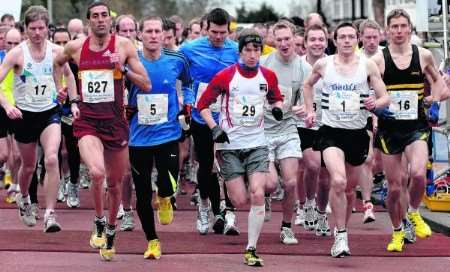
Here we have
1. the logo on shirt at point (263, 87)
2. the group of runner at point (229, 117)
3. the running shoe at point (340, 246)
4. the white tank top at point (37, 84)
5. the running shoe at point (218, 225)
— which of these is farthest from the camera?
the white tank top at point (37, 84)

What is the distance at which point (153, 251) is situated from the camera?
11.8 meters

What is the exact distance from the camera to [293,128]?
13367mm

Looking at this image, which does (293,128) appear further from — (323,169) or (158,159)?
(158,159)

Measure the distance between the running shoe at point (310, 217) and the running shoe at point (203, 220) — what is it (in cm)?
112

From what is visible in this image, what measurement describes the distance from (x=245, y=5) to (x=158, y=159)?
2131 inches

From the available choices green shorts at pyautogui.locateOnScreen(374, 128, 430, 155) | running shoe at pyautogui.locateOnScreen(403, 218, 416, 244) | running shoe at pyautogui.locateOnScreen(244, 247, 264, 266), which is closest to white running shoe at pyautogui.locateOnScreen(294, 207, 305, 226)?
running shoe at pyautogui.locateOnScreen(403, 218, 416, 244)

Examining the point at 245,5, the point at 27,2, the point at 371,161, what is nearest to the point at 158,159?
the point at 371,161

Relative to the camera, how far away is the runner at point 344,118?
1210cm

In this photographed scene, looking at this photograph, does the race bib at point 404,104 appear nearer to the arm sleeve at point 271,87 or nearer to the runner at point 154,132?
the arm sleeve at point 271,87

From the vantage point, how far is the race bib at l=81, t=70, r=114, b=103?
38.2ft

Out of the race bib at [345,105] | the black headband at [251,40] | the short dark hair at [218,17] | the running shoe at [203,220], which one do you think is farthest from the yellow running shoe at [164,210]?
the short dark hair at [218,17]

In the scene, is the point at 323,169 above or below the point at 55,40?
below

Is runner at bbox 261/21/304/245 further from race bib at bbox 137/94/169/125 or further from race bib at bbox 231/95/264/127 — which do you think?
race bib at bbox 137/94/169/125

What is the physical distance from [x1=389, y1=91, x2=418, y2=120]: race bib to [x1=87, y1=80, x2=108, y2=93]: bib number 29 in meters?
2.77
